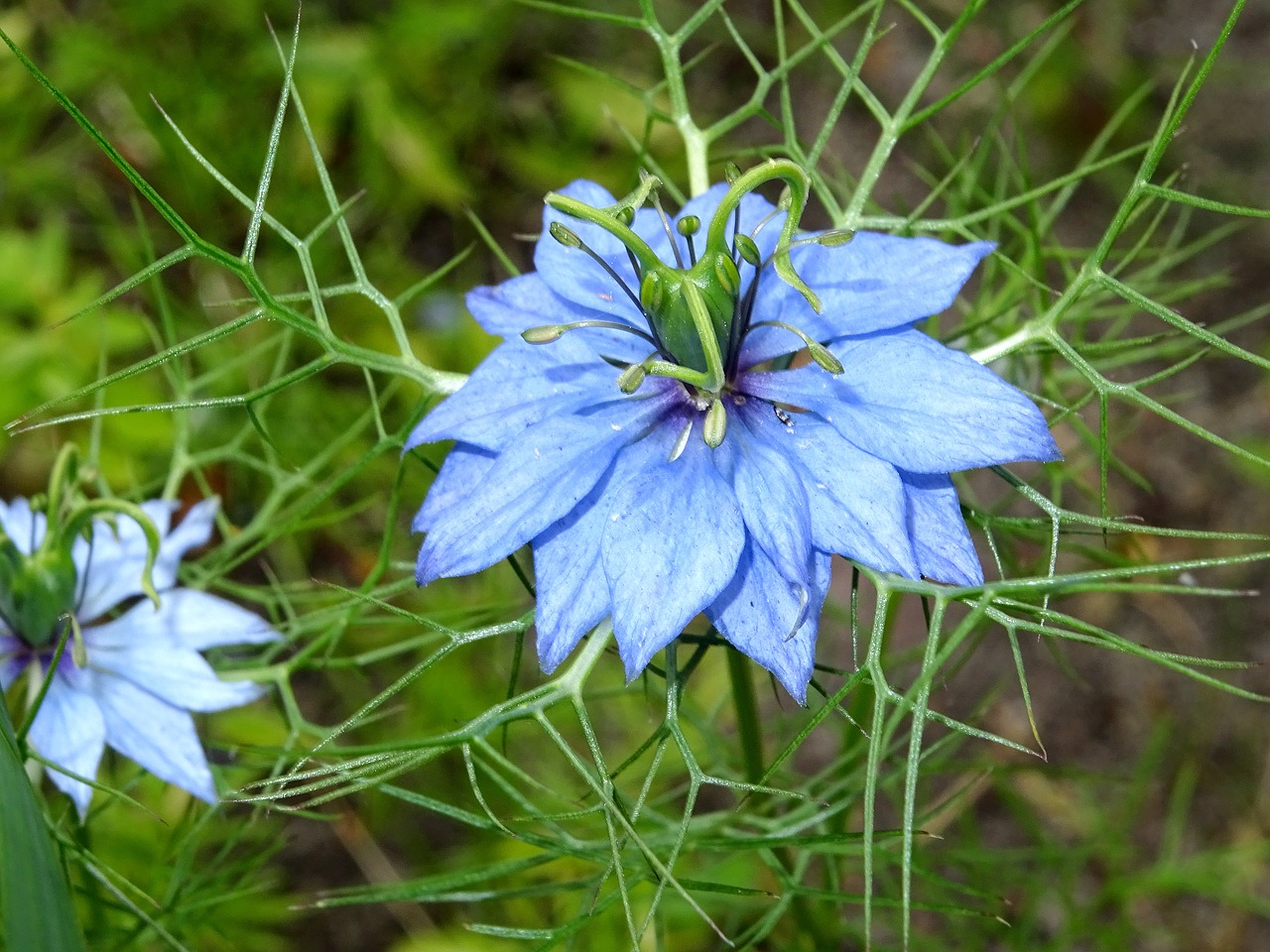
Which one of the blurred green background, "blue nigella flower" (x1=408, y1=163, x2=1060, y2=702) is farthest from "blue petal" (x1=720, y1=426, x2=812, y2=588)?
the blurred green background

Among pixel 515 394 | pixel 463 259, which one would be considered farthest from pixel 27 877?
pixel 463 259

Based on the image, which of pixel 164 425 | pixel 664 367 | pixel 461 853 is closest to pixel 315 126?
pixel 164 425

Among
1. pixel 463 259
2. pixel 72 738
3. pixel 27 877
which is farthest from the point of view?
pixel 463 259

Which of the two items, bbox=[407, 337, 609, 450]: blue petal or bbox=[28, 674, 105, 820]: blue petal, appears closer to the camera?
bbox=[407, 337, 609, 450]: blue petal

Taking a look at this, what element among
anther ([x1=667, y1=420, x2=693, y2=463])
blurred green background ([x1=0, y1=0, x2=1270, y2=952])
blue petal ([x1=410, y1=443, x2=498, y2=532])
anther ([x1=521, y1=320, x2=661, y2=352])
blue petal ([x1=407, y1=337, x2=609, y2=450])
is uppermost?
anther ([x1=521, y1=320, x2=661, y2=352])

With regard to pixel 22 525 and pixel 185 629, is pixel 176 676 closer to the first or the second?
pixel 185 629

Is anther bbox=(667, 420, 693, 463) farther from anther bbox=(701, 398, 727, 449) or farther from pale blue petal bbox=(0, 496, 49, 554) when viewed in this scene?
pale blue petal bbox=(0, 496, 49, 554)

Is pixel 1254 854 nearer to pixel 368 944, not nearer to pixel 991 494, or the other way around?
pixel 991 494
